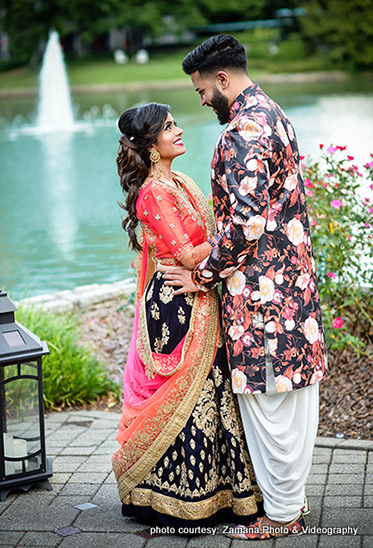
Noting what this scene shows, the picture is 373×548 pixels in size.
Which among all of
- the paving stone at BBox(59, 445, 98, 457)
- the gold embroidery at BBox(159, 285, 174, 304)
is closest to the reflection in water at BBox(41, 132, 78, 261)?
the paving stone at BBox(59, 445, 98, 457)

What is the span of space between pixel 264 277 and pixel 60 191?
10641mm

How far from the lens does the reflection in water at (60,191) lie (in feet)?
31.7

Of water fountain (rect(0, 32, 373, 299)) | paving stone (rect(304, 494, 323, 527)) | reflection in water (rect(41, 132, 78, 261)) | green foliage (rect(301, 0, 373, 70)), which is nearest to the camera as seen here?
paving stone (rect(304, 494, 323, 527))

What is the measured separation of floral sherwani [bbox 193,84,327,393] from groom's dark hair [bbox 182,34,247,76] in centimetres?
12

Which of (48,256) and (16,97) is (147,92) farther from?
(48,256)

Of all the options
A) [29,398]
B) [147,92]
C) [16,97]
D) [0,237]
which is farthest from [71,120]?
[29,398]

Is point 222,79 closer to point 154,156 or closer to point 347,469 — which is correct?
point 154,156

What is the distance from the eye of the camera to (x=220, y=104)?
271 cm

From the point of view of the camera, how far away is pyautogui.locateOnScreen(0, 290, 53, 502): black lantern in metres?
3.24

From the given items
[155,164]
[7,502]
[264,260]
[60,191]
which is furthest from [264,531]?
[60,191]

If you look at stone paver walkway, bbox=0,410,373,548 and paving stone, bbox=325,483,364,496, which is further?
paving stone, bbox=325,483,364,496

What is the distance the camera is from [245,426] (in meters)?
2.82

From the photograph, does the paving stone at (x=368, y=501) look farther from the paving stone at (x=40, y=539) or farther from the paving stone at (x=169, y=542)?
the paving stone at (x=40, y=539)

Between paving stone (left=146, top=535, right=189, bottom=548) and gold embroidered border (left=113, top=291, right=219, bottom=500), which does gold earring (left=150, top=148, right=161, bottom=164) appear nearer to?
gold embroidered border (left=113, top=291, right=219, bottom=500)
